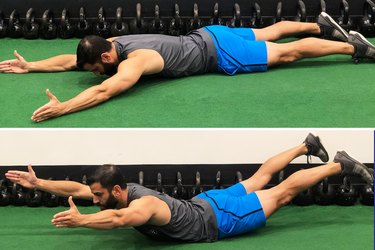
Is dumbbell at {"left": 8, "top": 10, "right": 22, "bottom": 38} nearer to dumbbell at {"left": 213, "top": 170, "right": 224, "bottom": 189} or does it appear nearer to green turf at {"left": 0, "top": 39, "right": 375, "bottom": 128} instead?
green turf at {"left": 0, "top": 39, "right": 375, "bottom": 128}

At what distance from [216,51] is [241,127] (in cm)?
69

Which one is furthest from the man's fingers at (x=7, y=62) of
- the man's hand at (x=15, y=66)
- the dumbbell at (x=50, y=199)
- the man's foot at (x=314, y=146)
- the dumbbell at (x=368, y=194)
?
the dumbbell at (x=368, y=194)

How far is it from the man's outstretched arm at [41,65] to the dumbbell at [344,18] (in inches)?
72.8

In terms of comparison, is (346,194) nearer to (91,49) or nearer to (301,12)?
(301,12)

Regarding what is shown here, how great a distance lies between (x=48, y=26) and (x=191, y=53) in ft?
3.93

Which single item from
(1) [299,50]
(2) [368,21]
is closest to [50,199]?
(1) [299,50]

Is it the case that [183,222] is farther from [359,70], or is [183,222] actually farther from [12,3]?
[12,3]

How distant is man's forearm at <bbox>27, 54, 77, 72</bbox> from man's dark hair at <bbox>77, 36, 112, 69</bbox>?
14.0 inches

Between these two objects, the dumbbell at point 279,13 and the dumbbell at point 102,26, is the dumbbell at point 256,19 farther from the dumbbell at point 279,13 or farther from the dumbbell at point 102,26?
the dumbbell at point 102,26

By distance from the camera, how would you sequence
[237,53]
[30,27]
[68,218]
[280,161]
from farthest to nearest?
[30,27] < [237,53] < [280,161] < [68,218]

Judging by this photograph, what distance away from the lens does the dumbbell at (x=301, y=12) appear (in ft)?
16.6

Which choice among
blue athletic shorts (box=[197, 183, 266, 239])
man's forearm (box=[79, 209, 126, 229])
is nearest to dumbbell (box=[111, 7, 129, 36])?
blue athletic shorts (box=[197, 183, 266, 239])

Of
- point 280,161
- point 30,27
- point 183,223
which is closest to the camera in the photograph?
point 183,223

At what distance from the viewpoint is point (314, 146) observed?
437cm
